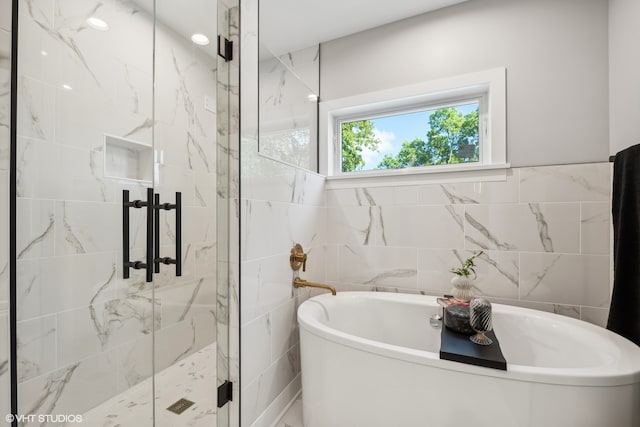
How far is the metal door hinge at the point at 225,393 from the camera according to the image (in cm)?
132

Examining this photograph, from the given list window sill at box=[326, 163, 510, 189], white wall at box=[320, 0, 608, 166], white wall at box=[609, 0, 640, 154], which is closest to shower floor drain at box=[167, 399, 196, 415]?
window sill at box=[326, 163, 510, 189]

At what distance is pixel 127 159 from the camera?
48.9 inches

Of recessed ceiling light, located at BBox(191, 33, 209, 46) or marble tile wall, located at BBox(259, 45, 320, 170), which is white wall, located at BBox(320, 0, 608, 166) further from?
recessed ceiling light, located at BBox(191, 33, 209, 46)

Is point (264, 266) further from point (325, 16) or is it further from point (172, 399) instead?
point (325, 16)

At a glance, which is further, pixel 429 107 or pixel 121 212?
pixel 429 107

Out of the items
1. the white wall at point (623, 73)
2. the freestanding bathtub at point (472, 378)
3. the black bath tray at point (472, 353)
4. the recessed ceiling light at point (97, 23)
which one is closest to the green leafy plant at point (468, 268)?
the freestanding bathtub at point (472, 378)

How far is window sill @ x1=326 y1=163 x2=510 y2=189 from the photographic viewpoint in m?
1.85

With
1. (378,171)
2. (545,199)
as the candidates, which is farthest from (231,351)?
(545,199)

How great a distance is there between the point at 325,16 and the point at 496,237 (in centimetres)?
195

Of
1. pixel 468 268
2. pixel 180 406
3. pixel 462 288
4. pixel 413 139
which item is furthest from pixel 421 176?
pixel 180 406

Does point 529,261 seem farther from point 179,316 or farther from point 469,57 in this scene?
point 179,316

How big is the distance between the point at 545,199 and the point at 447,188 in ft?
1.81

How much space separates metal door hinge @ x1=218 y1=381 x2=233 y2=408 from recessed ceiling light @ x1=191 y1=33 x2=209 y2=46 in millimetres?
1622

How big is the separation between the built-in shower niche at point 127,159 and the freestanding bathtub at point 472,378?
3.36 feet
